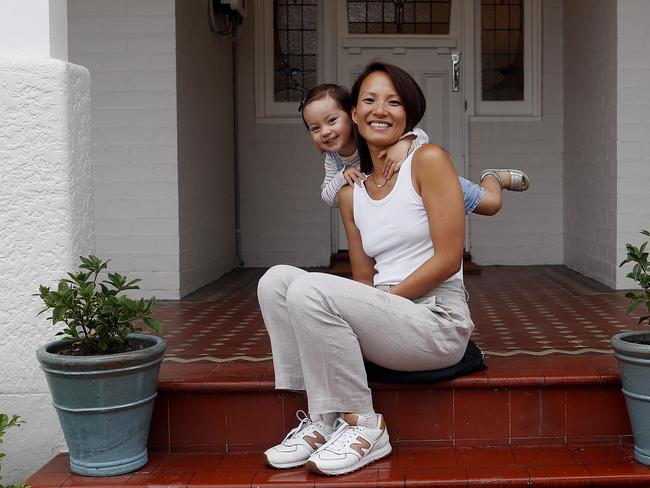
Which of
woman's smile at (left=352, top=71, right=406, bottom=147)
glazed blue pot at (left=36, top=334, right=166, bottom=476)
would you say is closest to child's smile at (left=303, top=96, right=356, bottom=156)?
woman's smile at (left=352, top=71, right=406, bottom=147)

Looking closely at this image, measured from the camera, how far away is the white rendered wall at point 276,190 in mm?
7434

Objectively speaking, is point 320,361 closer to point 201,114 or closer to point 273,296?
point 273,296

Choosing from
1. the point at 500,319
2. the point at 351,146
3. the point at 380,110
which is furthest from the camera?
the point at 500,319

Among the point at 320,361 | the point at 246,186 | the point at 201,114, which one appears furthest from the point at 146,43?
the point at 320,361

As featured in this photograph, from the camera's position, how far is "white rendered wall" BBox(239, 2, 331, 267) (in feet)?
24.4

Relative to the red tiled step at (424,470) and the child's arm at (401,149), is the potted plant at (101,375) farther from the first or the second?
the child's arm at (401,149)

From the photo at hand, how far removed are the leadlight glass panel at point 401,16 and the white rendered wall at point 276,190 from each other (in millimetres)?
893

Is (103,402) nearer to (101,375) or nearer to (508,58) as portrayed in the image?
(101,375)

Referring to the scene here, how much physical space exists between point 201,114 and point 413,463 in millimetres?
3995

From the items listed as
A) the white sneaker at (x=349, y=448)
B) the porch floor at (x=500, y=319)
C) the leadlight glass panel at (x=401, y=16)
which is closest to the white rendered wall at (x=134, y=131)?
the porch floor at (x=500, y=319)

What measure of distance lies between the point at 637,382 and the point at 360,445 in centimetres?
85

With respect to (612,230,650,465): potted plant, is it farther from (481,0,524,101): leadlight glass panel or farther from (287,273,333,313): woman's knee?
(481,0,524,101): leadlight glass panel

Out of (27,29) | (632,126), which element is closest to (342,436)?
(27,29)

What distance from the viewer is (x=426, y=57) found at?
24.0 feet
